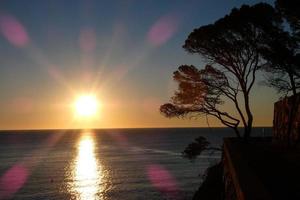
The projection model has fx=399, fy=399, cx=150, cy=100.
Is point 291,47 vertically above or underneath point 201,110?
above

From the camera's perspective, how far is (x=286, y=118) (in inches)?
898

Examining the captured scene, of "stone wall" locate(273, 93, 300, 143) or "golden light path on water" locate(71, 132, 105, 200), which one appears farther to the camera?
"golden light path on water" locate(71, 132, 105, 200)

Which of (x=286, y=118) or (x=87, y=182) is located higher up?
(x=286, y=118)

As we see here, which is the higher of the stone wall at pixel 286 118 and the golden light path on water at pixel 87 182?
the stone wall at pixel 286 118

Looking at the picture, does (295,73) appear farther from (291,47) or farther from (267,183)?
(267,183)

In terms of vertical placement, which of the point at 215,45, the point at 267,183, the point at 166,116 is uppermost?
the point at 215,45

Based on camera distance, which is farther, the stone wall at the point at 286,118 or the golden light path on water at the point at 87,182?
the golden light path on water at the point at 87,182

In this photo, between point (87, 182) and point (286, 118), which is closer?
point (286, 118)

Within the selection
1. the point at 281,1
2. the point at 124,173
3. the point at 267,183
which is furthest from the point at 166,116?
the point at 124,173

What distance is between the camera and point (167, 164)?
89688mm

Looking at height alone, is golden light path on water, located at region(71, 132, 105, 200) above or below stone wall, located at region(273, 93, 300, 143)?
below

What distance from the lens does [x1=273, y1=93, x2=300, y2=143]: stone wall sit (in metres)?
20.6

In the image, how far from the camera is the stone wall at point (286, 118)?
67.7 ft

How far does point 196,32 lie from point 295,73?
22.8 ft
